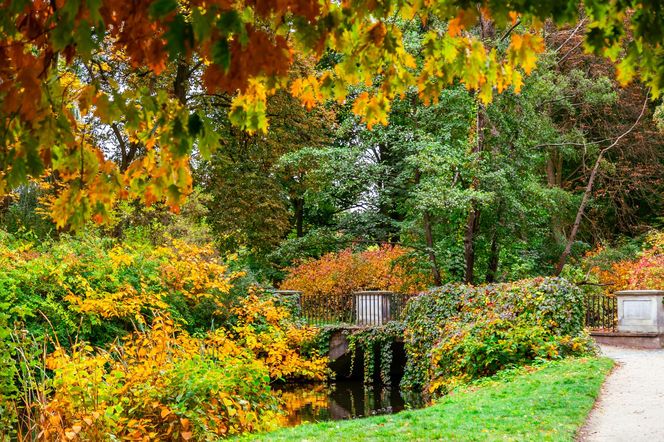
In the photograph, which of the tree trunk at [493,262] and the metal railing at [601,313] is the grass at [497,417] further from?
the metal railing at [601,313]

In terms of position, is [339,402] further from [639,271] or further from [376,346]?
[639,271]

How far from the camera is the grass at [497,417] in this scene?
296 inches

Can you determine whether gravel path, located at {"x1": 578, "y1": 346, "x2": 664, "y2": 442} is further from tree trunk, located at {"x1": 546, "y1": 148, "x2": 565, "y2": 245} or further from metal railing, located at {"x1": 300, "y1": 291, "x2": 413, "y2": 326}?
tree trunk, located at {"x1": 546, "y1": 148, "x2": 565, "y2": 245}

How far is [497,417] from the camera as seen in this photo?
8391 mm

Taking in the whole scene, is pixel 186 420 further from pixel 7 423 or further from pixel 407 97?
pixel 407 97

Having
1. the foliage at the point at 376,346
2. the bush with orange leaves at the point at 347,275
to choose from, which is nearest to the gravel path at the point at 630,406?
the foliage at the point at 376,346

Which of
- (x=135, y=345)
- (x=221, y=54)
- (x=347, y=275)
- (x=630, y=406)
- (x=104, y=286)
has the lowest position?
(x=630, y=406)

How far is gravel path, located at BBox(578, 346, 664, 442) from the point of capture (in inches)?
299

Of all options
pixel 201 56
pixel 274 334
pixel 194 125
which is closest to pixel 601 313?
pixel 274 334

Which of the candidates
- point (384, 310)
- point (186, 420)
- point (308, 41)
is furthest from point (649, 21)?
point (384, 310)

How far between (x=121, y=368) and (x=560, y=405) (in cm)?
556

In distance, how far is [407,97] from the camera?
1953 cm

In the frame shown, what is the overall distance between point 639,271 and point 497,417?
Answer: 13.2 meters

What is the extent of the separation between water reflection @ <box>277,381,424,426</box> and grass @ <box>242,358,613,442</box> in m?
3.34
